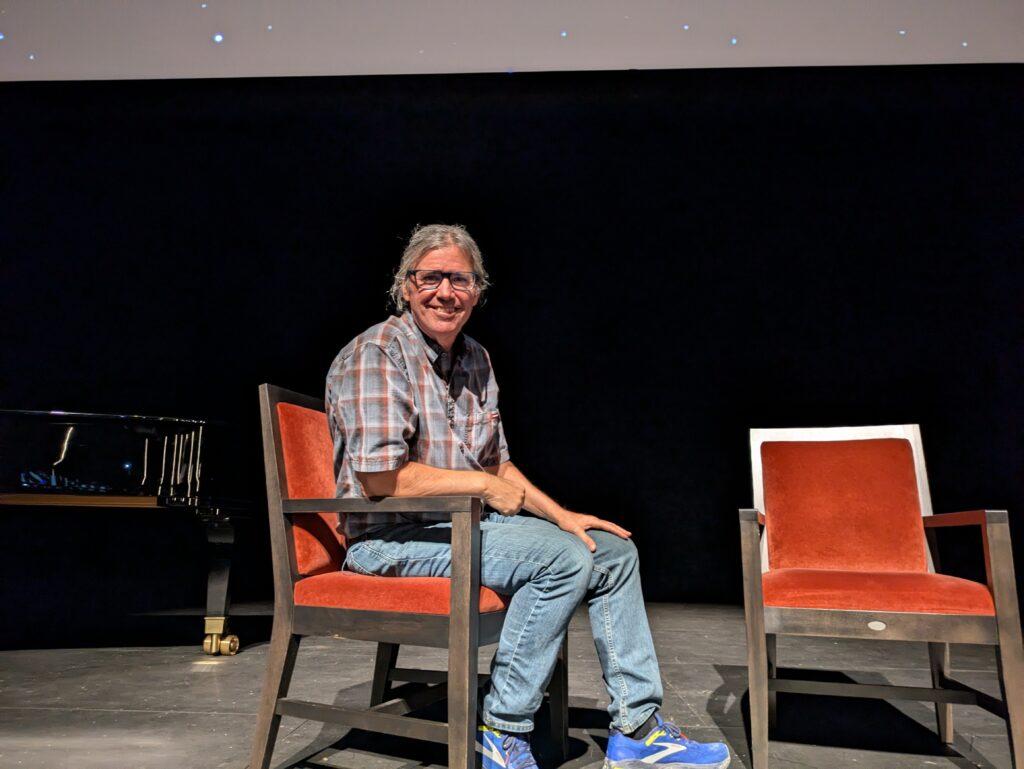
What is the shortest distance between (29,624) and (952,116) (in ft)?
21.0

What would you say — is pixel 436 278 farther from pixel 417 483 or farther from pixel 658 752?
pixel 658 752

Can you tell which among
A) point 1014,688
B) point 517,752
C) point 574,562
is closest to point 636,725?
point 517,752

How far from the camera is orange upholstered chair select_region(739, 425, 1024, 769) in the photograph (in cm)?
161

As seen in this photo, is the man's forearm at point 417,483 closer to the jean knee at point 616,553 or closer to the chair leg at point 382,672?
the jean knee at point 616,553

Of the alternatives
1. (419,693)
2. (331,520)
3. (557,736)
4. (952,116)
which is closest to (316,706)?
(419,693)

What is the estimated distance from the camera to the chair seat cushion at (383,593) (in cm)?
142

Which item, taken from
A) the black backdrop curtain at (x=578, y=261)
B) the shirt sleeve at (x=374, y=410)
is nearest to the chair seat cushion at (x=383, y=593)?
the shirt sleeve at (x=374, y=410)

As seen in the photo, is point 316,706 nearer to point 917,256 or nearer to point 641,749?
point 641,749

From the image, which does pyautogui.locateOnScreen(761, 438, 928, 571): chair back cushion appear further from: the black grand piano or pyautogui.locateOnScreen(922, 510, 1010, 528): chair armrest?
the black grand piano

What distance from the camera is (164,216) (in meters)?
5.07

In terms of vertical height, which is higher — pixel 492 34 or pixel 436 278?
pixel 492 34

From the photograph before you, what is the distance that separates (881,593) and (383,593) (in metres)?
1.06

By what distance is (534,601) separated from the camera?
57.6 inches

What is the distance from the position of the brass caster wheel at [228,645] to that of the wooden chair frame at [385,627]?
177 cm
